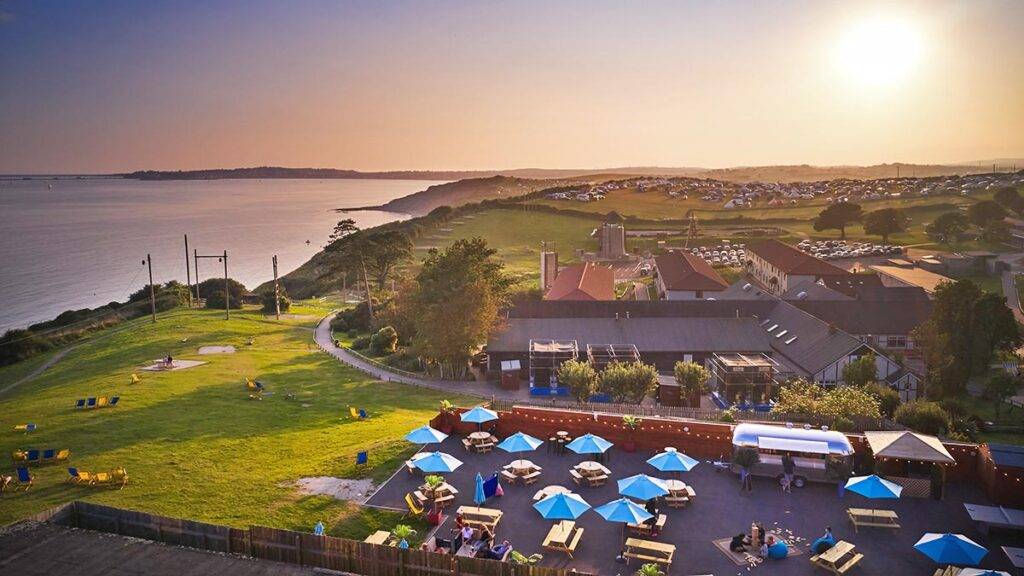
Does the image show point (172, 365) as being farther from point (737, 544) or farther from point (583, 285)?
point (737, 544)

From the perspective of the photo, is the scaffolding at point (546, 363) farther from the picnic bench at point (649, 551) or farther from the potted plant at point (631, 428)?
the picnic bench at point (649, 551)

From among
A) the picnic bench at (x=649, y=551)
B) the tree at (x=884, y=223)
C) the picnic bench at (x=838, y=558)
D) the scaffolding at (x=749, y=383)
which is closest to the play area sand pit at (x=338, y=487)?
the picnic bench at (x=649, y=551)

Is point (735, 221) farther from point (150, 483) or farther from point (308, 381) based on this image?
point (150, 483)

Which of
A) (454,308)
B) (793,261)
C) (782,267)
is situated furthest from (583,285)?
(793,261)

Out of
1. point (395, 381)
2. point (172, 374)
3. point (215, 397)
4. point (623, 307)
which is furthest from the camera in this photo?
point (623, 307)

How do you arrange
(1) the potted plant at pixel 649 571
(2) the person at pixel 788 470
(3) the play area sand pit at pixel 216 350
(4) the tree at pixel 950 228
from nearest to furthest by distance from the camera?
1. (1) the potted plant at pixel 649 571
2. (2) the person at pixel 788 470
3. (3) the play area sand pit at pixel 216 350
4. (4) the tree at pixel 950 228

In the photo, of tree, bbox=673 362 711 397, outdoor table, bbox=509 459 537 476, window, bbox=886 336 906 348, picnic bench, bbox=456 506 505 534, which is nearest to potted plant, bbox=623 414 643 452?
outdoor table, bbox=509 459 537 476

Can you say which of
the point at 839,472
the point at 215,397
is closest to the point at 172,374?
the point at 215,397

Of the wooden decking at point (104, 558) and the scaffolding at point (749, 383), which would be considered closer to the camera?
the wooden decking at point (104, 558)
